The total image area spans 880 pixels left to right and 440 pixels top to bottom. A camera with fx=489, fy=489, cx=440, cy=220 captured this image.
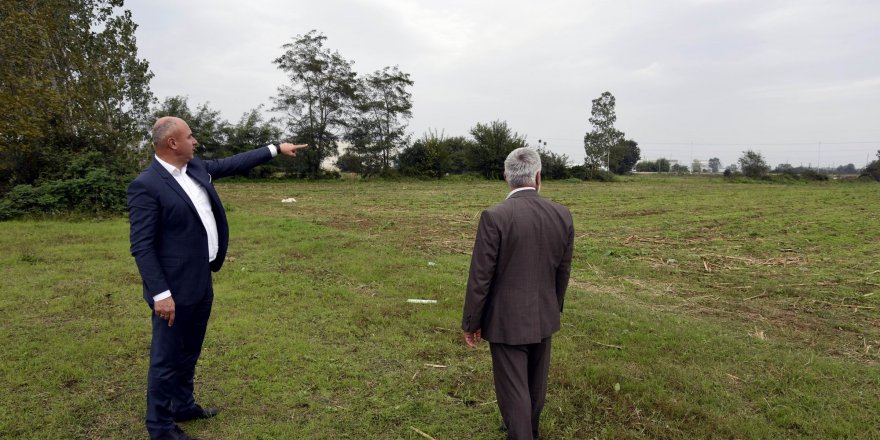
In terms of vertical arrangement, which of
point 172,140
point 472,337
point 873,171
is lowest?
point 472,337

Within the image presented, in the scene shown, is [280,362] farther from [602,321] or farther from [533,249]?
[602,321]

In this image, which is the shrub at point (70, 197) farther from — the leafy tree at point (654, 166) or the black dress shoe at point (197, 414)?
the leafy tree at point (654, 166)

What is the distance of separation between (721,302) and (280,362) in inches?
222

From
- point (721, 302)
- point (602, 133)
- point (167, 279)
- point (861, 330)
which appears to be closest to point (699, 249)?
point (721, 302)

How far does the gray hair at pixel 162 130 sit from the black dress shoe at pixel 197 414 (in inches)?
71.0

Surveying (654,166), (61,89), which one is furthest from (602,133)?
(61,89)

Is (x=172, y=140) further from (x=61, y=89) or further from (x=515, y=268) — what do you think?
(x=61, y=89)

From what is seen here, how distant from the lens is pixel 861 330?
17.7ft

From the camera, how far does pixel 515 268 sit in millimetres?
2738

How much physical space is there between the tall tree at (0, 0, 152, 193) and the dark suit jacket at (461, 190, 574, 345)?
12838 millimetres

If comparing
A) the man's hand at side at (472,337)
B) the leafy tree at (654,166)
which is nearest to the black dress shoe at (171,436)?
the man's hand at side at (472,337)

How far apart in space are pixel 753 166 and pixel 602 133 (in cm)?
1380

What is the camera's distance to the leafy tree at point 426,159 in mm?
40125

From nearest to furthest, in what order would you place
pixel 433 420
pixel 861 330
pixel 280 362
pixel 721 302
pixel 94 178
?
pixel 433 420 → pixel 280 362 → pixel 861 330 → pixel 721 302 → pixel 94 178
